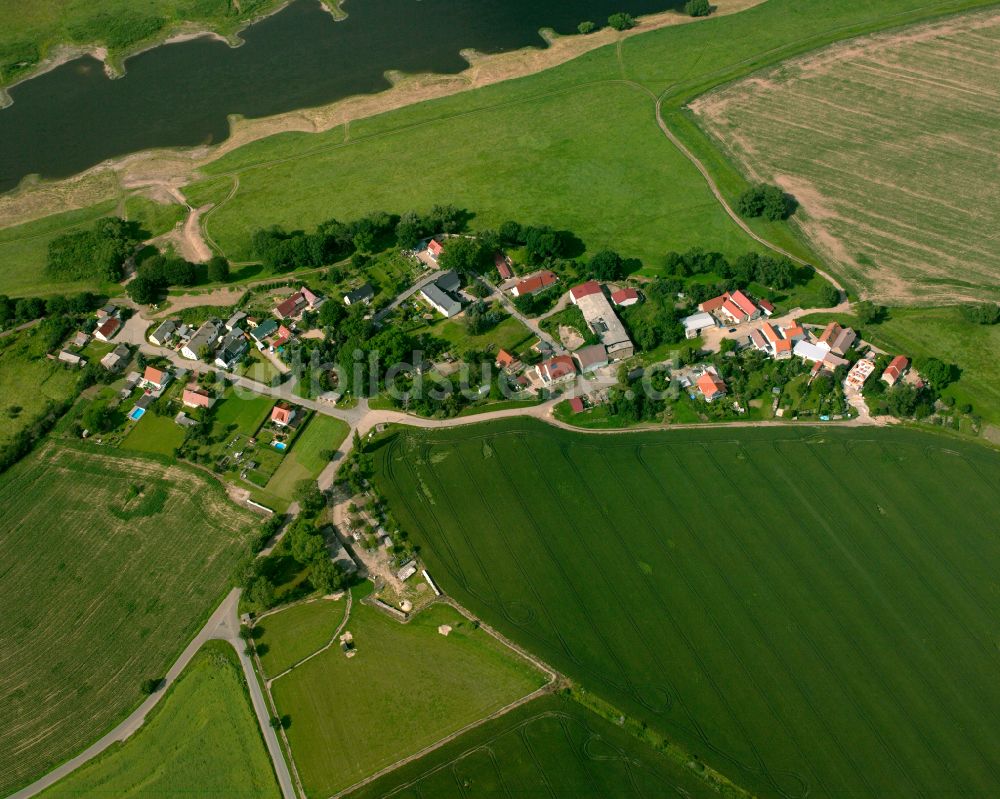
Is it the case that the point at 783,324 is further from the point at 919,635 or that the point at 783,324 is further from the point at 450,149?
the point at 450,149

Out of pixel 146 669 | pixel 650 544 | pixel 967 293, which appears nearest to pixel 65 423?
pixel 146 669

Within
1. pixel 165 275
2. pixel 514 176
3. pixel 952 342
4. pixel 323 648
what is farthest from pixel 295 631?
pixel 952 342

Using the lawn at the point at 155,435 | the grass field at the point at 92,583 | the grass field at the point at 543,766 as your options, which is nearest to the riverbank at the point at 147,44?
the lawn at the point at 155,435

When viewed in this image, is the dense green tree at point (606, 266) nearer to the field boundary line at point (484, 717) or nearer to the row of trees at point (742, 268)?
the row of trees at point (742, 268)

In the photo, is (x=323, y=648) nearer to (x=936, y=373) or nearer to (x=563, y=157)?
(x=936, y=373)

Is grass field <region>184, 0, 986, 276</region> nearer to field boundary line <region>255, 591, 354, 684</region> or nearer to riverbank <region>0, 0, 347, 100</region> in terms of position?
riverbank <region>0, 0, 347, 100</region>
